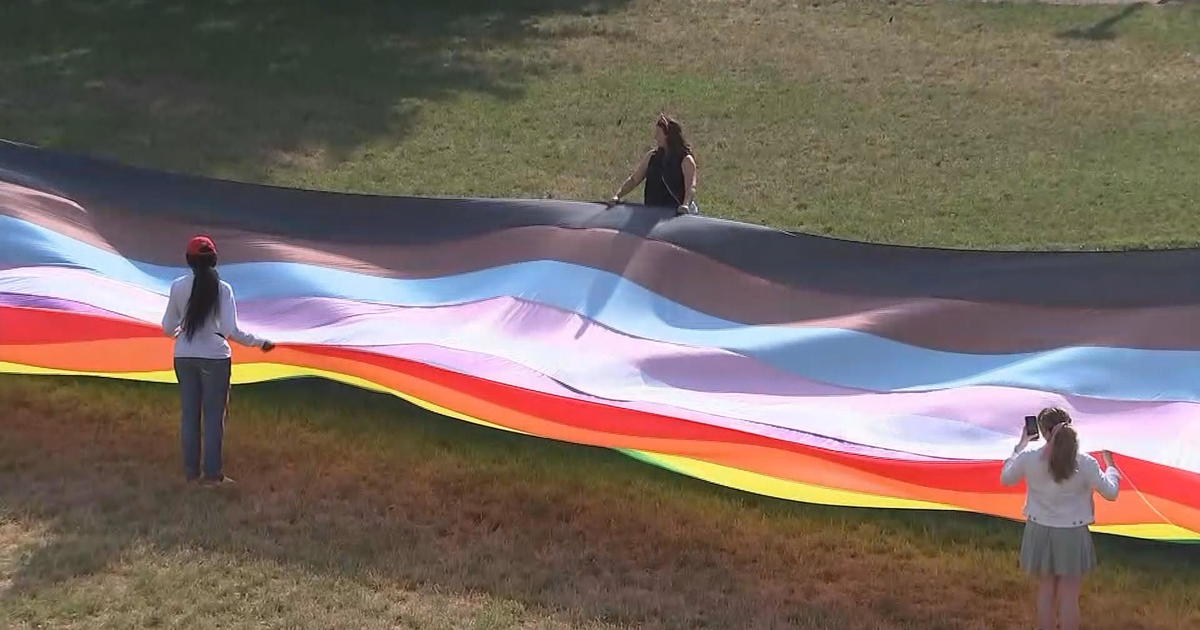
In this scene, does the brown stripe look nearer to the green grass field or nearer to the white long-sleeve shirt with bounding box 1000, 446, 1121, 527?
the green grass field

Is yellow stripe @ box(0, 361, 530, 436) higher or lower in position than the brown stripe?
lower

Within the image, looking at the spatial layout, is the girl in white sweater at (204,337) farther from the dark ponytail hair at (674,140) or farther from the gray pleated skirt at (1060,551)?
the gray pleated skirt at (1060,551)

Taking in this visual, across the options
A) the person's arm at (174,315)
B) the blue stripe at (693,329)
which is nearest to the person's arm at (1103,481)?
the blue stripe at (693,329)

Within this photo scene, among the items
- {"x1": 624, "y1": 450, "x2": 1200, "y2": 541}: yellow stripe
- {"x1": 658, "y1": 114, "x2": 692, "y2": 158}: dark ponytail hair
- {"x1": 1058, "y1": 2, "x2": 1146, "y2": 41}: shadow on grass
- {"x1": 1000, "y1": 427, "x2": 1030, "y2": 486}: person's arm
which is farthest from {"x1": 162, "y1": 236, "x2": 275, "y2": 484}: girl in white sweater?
{"x1": 1058, "y1": 2, "x2": 1146, "y2": 41}: shadow on grass

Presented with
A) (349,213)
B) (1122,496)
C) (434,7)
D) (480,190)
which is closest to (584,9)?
(434,7)

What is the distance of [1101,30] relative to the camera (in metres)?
19.0

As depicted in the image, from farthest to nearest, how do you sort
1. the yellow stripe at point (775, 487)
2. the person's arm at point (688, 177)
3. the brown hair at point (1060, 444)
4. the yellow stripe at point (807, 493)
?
the person's arm at point (688, 177)
the yellow stripe at point (775, 487)
the yellow stripe at point (807, 493)
the brown hair at point (1060, 444)

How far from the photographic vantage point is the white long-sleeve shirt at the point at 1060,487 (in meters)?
5.47

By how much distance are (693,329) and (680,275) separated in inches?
18.3

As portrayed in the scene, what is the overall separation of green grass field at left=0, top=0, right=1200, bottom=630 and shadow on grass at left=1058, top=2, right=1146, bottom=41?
0.26 feet

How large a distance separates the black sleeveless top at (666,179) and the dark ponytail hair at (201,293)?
297 centimetres

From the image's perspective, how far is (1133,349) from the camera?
6.47m

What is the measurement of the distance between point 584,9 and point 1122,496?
15534 millimetres

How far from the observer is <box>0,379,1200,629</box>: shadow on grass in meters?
6.34
